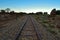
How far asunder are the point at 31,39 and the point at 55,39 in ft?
6.16

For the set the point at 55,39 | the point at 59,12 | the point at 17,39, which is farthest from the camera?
the point at 59,12

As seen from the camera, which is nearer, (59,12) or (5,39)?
(5,39)

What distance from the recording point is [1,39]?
10531 mm

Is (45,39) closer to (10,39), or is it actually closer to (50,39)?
(50,39)

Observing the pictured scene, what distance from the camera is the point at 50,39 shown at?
1100cm

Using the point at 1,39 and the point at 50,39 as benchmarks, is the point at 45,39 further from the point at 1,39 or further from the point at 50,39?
the point at 1,39

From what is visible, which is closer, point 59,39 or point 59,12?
point 59,39

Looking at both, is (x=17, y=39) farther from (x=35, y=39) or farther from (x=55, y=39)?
(x=55, y=39)

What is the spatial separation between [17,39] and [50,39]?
97.3 inches

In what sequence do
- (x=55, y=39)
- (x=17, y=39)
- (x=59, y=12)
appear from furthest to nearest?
(x=59, y=12), (x=55, y=39), (x=17, y=39)

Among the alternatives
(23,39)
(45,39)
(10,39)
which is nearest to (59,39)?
(45,39)

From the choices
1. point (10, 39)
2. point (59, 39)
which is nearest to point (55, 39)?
point (59, 39)

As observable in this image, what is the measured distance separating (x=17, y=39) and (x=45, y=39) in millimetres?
2070

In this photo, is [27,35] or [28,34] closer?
[27,35]
